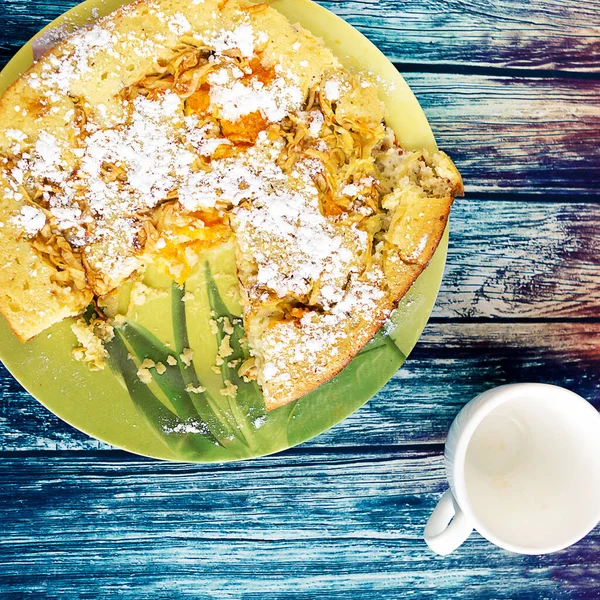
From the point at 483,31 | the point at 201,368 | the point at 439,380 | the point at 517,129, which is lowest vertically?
the point at 439,380

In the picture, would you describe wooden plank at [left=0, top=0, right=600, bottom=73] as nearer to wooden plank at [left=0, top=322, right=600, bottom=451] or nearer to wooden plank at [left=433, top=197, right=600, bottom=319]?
wooden plank at [left=433, top=197, right=600, bottom=319]

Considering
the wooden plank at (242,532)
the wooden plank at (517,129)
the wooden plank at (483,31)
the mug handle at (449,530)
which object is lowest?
the wooden plank at (242,532)

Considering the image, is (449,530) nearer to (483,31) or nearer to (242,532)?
(242,532)

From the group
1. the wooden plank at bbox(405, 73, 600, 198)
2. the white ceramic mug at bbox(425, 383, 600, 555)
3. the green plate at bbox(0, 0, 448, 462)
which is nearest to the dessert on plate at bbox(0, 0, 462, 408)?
the green plate at bbox(0, 0, 448, 462)

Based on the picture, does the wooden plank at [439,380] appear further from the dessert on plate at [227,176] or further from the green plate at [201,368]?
the dessert on plate at [227,176]

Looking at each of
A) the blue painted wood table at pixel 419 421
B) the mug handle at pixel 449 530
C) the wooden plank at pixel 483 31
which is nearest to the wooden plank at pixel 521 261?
the blue painted wood table at pixel 419 421

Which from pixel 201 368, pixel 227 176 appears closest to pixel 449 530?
pixel 201 368
